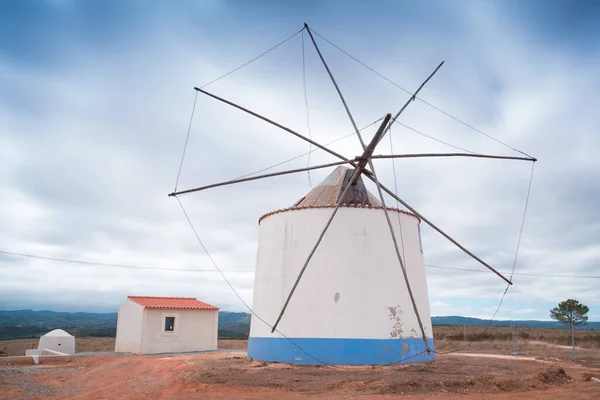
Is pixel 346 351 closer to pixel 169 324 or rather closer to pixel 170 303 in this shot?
pixel 169 324

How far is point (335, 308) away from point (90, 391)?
7040mm

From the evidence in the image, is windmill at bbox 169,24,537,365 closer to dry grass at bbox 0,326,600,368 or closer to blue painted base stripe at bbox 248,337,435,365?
blue painted base stripe at bbox 248,337,435,365

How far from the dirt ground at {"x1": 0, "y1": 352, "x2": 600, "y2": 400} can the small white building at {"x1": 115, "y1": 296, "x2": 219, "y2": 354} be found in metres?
8.94

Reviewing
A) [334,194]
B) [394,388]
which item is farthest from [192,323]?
[394,388]

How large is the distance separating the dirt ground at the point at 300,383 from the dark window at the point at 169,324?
9862 millimetres

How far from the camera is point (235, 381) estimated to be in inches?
457

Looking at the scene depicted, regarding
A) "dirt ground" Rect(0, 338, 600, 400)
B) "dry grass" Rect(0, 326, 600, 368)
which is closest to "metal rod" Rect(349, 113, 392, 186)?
"dirt ground" Rect(0, 338, 600, 400)

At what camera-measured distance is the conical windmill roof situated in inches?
658

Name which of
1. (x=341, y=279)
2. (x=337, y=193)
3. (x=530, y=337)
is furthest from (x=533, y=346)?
(x=341, y=279)

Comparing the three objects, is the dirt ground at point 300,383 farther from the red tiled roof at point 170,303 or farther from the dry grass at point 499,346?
the red tiled roof at point 170,303

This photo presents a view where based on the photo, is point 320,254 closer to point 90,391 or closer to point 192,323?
point 90,391

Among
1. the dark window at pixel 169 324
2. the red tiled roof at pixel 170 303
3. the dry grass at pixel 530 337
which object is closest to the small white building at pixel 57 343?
the red tiled roof at pixel 170 303

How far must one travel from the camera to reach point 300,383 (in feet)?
36.8

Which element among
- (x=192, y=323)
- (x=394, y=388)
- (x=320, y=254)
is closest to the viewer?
(x=394, y=388)
